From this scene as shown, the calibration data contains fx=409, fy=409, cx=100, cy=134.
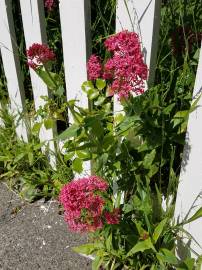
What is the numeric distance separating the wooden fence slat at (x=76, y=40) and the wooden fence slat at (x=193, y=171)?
454mm

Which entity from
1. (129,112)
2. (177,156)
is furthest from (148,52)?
(177,156)

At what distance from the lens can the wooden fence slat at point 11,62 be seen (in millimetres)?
1890

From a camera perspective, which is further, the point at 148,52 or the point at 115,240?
the point at 115,240

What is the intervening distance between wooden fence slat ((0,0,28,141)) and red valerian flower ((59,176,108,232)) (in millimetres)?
914

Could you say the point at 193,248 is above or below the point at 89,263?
above

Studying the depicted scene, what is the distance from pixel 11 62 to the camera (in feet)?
6.67

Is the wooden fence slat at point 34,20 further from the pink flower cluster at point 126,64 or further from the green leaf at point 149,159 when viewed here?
the green leaf at point 149,159

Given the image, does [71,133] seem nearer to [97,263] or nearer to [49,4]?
[97,263]

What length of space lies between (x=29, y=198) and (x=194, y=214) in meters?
0.98

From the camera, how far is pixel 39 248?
197 cm

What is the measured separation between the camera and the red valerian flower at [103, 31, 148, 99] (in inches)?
48.2

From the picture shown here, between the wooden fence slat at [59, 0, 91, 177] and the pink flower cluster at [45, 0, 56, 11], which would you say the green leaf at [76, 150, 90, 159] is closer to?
the wooden fence slat at [59, 0, 91, 177]

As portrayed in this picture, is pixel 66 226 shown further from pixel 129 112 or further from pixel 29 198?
pixel 129 112

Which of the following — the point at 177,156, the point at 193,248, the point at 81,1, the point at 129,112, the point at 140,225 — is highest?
the point at 81,1
